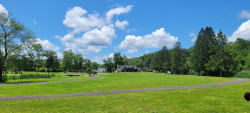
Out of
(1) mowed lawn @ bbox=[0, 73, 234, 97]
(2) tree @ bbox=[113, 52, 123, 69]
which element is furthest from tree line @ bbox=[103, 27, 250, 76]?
(2) tree @ bbox=[113, 52, 123, 69]

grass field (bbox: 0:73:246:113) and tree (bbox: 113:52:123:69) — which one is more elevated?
tree (bbox: 113:52:123:69)

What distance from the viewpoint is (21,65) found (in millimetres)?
31688

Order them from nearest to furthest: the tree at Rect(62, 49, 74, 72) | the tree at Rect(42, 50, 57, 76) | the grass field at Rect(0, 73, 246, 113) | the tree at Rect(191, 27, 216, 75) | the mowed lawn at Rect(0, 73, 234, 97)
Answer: the grass field at Rect(0, 73, 246, 113)
the mowed lawn at Rect(0, 73, 234, 97)
the tree at Rect(191, 27, 216, 75)
the tree at Rect(42, 50, 57, 76)
the tree at Rect(62, 49, 74, 72)

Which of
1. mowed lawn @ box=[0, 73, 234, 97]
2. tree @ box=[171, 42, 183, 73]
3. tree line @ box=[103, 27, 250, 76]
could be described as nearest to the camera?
mowed lawn @ box=[0, 73, 234, 97]

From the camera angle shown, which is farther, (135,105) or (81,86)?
(81,86)

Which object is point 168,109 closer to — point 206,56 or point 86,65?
point 206,56

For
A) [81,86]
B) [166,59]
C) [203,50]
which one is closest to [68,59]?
[166,59]

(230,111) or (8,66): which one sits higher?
(8,66)

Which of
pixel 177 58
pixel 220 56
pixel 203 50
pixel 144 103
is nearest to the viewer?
pixel 144 103

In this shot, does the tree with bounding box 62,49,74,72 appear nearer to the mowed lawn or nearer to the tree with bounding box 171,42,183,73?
the tree with bounding box 171,42,183,73

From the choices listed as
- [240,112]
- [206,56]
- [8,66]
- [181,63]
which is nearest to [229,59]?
[206,56]

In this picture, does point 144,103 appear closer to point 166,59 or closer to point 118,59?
point 166,59

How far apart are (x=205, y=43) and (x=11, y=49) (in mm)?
60222

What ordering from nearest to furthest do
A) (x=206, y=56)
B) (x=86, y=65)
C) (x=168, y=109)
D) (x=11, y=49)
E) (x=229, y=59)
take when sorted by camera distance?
(x=168, y=109) → (x=11, y=49) → (x=229, y=59) → (x=206, y=56) → (x=86, y=65)
